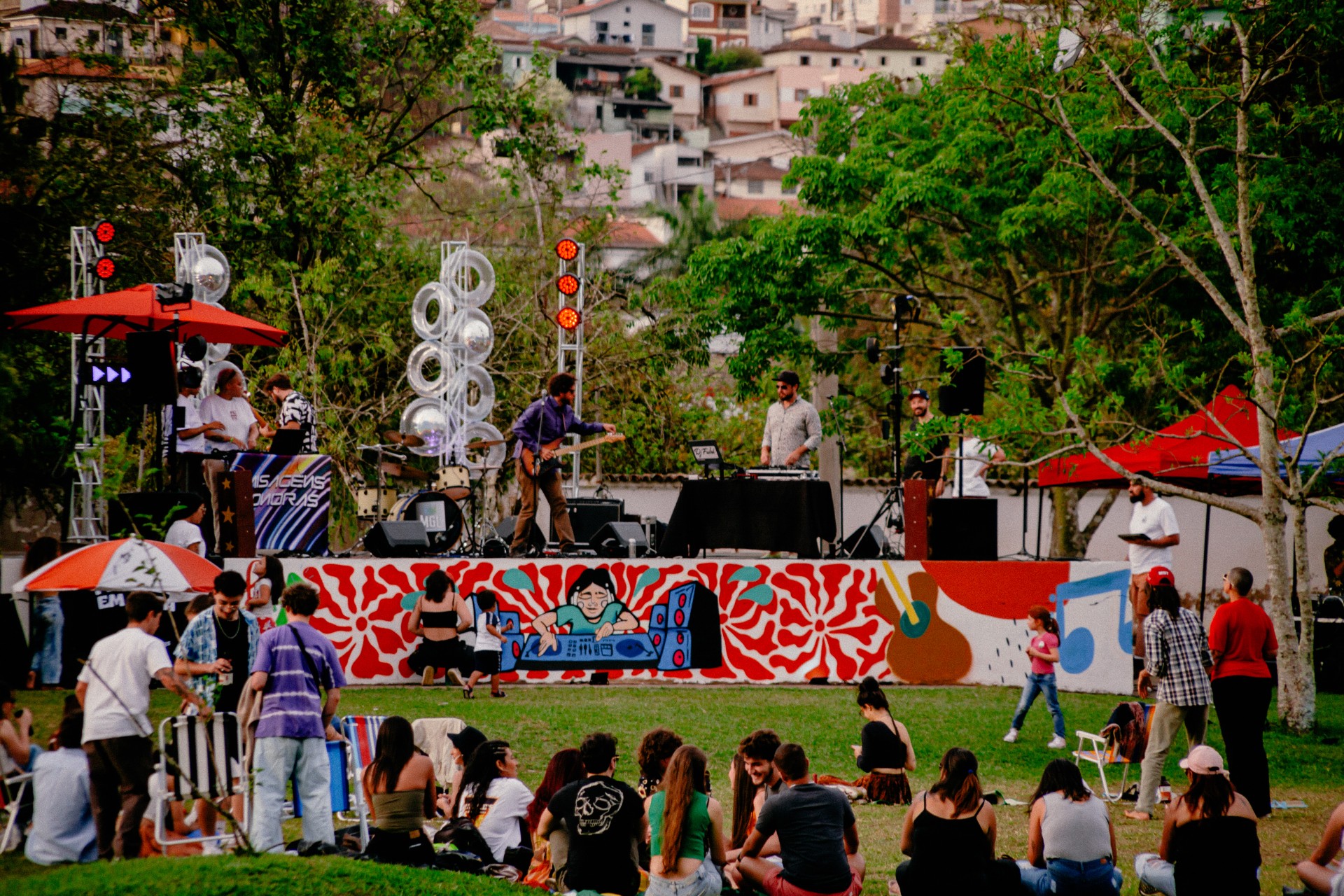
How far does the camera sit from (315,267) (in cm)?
2069

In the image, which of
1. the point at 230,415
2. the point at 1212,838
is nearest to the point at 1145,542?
the point at 1212,838

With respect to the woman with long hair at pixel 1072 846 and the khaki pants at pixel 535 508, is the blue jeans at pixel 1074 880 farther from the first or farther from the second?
Answer: the khaki pants at pixel 535 508

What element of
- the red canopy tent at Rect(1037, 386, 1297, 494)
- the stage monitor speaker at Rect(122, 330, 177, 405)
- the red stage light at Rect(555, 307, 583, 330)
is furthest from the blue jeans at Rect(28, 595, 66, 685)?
the red canopy tent at Rect(1037, 386, 1297, 494)

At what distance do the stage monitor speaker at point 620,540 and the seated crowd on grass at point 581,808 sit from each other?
20.4 ft

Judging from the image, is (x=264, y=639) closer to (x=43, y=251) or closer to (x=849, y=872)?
(x=849, y=872)

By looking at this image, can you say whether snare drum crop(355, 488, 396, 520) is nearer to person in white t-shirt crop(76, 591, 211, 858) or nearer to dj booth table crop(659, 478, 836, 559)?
Answer: dj booth table crop(659, 478, 836, 559)

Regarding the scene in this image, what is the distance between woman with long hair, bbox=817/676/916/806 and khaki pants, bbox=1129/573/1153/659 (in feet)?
15.5

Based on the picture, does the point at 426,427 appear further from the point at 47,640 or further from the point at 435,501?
the point at 47,640

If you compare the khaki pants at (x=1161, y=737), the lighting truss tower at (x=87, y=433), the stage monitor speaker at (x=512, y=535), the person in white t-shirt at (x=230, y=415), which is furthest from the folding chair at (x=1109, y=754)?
the lighting truss tower at (x=87, y=433)

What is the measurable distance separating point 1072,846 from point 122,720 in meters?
5.16

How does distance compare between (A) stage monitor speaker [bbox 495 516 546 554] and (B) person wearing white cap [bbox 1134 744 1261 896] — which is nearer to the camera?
(B) person wearing white cap [bbox 1134 744 1261 896]

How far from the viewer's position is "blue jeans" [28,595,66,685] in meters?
12.5

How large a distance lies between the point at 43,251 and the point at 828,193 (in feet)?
35.2

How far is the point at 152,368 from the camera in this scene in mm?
12531
